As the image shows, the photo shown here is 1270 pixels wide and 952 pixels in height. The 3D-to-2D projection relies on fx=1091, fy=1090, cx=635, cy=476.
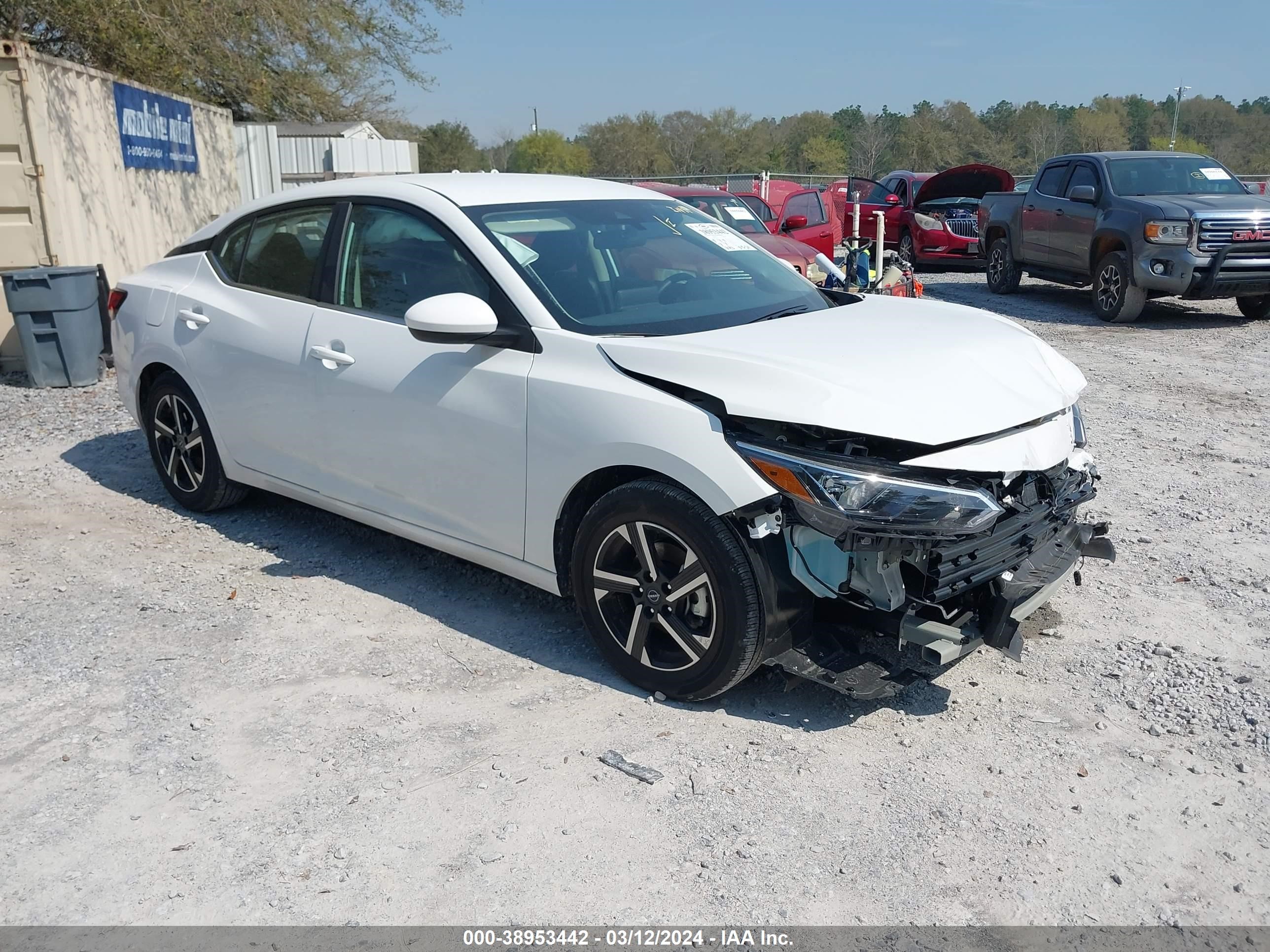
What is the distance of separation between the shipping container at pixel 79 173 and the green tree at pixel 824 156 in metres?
68.6

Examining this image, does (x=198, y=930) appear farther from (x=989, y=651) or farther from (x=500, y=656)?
(x=989, y=651)

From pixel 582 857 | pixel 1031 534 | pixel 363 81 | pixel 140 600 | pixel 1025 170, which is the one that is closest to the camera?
pixel 582 857

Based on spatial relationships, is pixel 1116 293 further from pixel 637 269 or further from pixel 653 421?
pixel 653 421

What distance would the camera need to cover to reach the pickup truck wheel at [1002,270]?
49.8ft

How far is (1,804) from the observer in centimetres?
331

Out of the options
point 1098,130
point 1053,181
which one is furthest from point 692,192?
point 1098,130

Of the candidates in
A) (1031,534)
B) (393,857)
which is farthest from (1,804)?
(1031,534)

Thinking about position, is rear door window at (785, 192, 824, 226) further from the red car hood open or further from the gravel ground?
the gravel ground

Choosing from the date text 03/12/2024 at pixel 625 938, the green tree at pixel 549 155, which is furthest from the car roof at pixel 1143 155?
the green tree at pixel 549 155

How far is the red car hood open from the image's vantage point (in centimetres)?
1848

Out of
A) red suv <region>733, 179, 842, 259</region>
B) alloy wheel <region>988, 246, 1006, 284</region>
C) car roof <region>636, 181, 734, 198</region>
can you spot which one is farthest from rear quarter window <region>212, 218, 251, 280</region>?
alloy wheel <region>988, 246, 1006, 284</region>

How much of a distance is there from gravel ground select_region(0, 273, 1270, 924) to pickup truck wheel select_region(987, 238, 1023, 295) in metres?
10.5

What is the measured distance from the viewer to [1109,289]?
12727mm

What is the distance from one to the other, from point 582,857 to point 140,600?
2.77m
